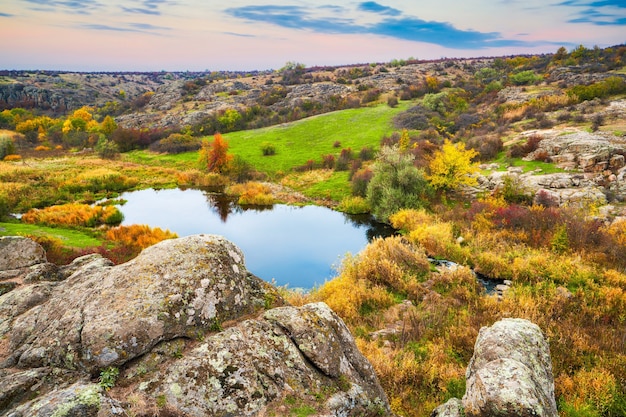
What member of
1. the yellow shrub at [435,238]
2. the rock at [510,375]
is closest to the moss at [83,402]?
the rock at [510,375]

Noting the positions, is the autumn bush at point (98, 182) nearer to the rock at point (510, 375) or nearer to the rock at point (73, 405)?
the rock at point (73, 405)

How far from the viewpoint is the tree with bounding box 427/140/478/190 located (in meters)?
31.6

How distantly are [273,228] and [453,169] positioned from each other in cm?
1807

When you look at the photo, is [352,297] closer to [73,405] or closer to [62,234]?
[73,405]

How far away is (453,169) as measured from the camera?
32.4 metres

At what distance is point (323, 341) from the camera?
5.99 m

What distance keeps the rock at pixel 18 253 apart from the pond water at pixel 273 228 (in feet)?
46.3

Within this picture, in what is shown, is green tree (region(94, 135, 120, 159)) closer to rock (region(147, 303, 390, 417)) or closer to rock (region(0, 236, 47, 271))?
rock (region(0, 236, 47, 271))

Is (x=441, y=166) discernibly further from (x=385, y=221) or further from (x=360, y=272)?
(x=360, y=272)

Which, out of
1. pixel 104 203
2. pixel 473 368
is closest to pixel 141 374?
pixel 473 368

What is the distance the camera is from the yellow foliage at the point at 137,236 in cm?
2319

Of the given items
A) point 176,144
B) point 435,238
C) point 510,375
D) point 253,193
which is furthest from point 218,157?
point 510,375

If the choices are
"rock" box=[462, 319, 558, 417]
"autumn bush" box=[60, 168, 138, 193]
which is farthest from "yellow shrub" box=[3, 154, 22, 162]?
"rock" box=[462, 319, 558, 417]

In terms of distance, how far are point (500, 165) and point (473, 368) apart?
105 ft
